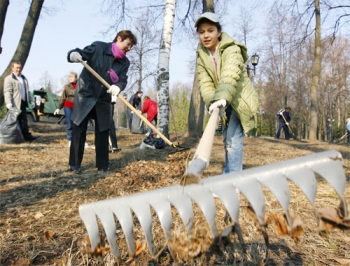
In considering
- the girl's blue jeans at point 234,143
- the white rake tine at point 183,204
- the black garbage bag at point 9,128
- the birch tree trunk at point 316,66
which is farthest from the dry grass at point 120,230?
the birch tree trunk at point 316,66

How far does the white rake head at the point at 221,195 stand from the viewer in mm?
1212

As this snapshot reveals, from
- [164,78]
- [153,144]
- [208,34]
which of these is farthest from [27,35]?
[208,34]

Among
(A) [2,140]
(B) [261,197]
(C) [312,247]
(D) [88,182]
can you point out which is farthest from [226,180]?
(A) [2,140]

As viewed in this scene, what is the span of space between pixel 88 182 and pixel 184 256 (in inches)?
120

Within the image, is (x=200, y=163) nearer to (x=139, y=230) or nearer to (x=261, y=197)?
(x=261, y=197)

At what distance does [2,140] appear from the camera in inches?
302

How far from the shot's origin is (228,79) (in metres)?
2.63

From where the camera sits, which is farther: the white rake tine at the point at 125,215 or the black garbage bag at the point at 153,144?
the black garbage bag at the point at 153,144

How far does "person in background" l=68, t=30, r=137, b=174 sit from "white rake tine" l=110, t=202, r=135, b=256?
336 cm

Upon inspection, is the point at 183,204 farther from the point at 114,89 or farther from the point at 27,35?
the point at 27,35

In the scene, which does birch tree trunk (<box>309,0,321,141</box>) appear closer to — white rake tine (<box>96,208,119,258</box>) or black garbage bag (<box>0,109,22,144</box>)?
black garbage bag (<box>0,109,22,144</box>)

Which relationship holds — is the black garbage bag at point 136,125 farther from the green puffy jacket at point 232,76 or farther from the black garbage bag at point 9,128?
the green puffy jacket at point 232,76

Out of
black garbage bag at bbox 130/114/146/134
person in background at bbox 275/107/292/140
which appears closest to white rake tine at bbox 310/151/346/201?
black garbage bag at bbox 130/114/146/134

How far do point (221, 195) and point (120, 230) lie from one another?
1.36m
